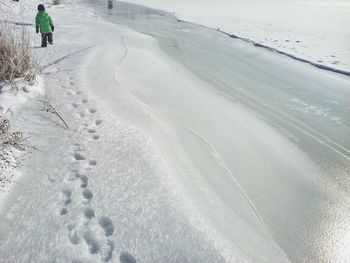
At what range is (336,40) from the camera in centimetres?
1502

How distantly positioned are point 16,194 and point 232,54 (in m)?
9.39

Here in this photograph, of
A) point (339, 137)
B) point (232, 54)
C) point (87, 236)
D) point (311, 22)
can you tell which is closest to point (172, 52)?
point (232, 54)

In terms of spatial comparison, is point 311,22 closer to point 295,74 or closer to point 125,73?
point 295,74

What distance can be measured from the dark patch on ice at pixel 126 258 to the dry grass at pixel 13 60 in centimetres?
401

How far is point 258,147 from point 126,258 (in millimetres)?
3178

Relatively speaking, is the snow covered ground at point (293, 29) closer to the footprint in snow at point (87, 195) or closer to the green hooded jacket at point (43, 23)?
the green hooded jacket at point (43, 23)

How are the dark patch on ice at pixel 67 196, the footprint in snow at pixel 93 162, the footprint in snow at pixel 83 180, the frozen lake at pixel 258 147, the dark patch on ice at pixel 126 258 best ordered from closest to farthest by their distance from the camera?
the dark patch on ice at pixel 126 258
the dark patch on ice at pixel 67 196
the frozen lake at pixel 258 147
the footprint in snow at pixel 83 180
the footprint in snow at pixel 93 162

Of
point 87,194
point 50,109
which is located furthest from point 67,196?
point 50,109

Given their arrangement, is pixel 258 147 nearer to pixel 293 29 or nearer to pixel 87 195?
pixel 87 195

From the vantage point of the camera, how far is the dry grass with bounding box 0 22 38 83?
6141 mm

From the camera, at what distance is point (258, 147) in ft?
18.8

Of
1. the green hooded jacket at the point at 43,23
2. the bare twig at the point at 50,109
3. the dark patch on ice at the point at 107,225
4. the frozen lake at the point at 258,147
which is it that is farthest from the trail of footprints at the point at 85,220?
the green hooded jacket at the point at 43,23

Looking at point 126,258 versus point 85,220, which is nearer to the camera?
point 126,258

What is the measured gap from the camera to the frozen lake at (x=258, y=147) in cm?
384
